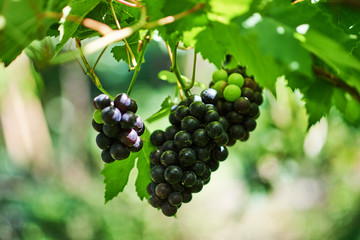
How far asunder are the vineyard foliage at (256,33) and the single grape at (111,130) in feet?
0.44

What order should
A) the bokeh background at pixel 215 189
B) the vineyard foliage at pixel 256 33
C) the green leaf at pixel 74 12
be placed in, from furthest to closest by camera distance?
the bokeh background at pixel 215 189
the green leaf at pixel 74 12
the vineyard foliage at pixel 256 33

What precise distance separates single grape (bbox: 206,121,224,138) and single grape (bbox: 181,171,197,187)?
7 cm

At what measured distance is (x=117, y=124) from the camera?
56 cm

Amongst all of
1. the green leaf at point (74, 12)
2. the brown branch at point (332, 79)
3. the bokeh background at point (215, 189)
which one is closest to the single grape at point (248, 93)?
the brown branch at point (332, 79)

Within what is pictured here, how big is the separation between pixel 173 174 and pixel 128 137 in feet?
0.32

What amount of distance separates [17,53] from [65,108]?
33.5 feet

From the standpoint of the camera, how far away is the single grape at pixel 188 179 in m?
0.59

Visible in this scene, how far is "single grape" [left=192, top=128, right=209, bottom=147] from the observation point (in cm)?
60

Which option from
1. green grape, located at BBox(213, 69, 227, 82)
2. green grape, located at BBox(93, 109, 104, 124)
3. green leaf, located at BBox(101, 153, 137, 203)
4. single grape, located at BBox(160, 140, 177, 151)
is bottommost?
green leaf, located at BBox(101, 153, 137, 203)

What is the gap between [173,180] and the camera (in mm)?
582

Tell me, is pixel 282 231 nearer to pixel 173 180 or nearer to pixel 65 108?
pixel 173 180

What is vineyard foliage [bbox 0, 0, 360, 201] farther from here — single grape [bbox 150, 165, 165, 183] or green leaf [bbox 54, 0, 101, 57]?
single grape [bbox 150, 165, 165, 183]

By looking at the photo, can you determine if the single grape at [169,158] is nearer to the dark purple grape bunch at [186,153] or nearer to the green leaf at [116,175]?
the dark purple grape bunch at [186,153]

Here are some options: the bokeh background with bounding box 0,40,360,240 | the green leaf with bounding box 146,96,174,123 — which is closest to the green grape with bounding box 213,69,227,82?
the green leaf with bounding box 146,96,174,123
